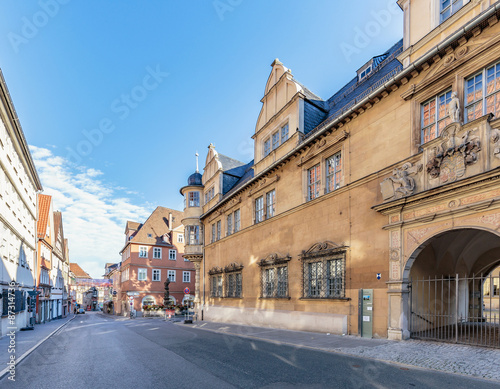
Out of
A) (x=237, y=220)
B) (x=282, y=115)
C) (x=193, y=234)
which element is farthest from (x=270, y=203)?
(x=193, y=234)

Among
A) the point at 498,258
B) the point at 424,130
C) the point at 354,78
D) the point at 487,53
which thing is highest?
the point at 354,78

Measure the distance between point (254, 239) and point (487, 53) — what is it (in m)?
15.6

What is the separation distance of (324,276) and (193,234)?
19177 mm

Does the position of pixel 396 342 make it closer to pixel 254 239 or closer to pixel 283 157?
pixel 283 157

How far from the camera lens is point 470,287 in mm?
16062

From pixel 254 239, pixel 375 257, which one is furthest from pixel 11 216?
pixel 375 257

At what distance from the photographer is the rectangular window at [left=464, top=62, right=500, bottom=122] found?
959 cm

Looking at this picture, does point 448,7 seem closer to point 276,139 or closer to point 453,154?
point 453,154

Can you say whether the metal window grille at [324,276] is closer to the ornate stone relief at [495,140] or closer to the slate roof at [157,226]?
the ornate stone relief at [495,140]

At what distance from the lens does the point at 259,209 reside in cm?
2189

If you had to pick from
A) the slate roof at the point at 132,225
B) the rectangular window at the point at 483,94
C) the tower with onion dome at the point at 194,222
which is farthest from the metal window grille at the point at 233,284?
the slate roof at the point at 132,225

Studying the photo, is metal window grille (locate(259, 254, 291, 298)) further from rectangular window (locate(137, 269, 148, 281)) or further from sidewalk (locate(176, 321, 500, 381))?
rectangular window (locate(137, 269, 148, 281))

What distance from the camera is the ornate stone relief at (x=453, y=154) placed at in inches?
374


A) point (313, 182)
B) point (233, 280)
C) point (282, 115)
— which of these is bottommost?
point (233, 280)
